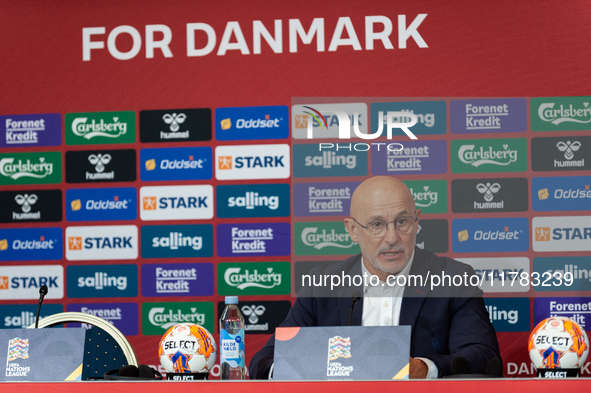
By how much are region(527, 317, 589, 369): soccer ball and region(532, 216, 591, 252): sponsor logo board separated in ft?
4.32

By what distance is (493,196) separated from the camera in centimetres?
263

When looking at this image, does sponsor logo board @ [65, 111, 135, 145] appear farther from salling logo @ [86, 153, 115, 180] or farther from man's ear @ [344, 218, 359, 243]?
man's ear @ [344, 218, 359, 243]

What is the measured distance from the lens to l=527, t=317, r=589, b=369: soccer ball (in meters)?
1.33

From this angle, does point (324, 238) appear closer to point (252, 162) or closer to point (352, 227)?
point (352, 227)

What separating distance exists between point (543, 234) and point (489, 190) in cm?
31

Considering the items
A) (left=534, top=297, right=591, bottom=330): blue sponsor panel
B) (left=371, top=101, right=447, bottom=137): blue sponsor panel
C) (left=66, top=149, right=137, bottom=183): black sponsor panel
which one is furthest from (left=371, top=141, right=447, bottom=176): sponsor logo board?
(left=66, top=149, right=137, bottom=183): black sponsor panel

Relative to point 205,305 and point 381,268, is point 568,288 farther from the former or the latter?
point 205,305

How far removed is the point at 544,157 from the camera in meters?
2.63

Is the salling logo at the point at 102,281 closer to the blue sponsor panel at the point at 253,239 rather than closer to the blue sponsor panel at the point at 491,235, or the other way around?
the blue sponsor panel at the point at 253,239

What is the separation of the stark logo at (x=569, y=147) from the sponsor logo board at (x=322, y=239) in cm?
107

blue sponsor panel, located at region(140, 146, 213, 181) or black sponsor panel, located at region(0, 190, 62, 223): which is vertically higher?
blue sponsor panel, located at region(140, 146, 213, 181)

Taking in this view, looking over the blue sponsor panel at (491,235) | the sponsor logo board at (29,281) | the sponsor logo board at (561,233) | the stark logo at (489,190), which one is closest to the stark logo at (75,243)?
the sponsor logo board at (29,281)

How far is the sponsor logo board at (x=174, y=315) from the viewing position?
9.02ft

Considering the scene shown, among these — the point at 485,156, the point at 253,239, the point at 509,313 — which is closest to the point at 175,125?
the point at 253,239
